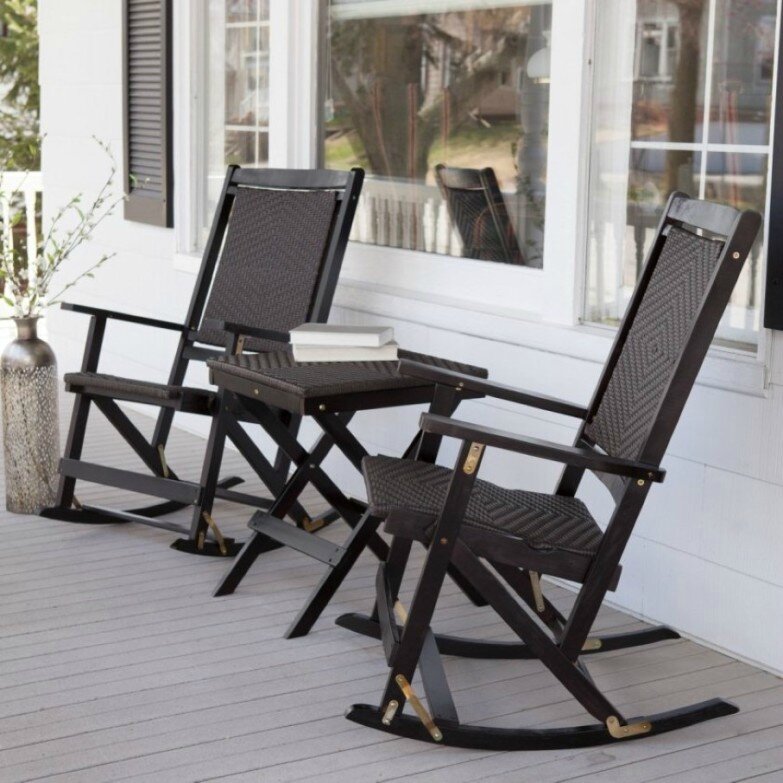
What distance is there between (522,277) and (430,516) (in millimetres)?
1520

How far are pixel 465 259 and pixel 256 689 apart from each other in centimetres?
179

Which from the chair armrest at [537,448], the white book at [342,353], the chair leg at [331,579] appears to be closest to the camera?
the chair armrest at [537,448]

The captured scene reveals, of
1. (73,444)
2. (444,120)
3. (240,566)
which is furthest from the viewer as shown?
(444,120)

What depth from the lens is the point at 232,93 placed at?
5281 millimetres

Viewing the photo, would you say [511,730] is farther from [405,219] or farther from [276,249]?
[405,219]

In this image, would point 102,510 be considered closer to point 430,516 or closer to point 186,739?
point 186,739

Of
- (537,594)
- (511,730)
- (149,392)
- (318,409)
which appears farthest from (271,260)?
(511,730)

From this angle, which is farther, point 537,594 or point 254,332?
point 254,332

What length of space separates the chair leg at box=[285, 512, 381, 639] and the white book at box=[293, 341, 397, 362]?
1.38 feet

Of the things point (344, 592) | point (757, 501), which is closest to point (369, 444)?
point (344, 592)

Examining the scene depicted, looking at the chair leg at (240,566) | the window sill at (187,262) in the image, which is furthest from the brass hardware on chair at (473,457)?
the window sill at (187,262)

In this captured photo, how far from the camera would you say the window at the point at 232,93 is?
5086mm

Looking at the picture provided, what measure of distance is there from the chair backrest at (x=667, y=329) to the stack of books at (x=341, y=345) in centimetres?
60

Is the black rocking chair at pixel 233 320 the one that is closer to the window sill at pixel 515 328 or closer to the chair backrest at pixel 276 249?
the chair backrest at pixel 276 249
